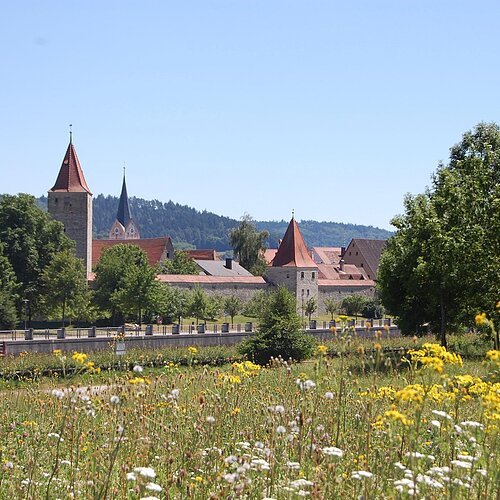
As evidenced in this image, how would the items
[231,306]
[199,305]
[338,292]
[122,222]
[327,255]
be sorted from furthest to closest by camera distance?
[122,222] < [327,255] < [338,292] < [231,306] < [199,305]

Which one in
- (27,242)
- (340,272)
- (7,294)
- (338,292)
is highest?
(27,242)

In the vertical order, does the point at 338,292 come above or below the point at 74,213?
below

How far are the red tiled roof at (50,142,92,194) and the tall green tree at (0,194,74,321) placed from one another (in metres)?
16.4

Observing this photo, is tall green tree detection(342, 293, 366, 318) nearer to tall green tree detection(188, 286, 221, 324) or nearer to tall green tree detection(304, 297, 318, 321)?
tall green tree detection(304, 297, 318, 321)

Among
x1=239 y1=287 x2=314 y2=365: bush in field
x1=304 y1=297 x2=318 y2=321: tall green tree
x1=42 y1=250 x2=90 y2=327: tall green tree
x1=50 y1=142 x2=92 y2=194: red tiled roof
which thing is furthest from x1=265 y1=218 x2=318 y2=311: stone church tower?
x1=239 y1=287 x2=314 y2=365: bush in field

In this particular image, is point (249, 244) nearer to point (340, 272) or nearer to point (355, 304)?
point (340, 272)

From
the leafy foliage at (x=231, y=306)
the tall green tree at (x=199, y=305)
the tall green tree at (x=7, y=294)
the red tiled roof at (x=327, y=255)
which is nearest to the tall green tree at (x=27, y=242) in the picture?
the tall green tree at (x=7, y=294)

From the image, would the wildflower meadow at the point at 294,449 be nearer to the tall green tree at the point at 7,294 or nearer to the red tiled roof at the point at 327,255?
the tall green tree at the point at 7,294

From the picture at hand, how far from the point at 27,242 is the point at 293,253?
87.7 feet

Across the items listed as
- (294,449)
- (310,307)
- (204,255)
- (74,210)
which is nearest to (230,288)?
(310,307)

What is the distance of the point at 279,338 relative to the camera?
2783cm

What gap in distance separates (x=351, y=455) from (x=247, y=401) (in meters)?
2.80

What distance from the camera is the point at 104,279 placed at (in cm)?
5559

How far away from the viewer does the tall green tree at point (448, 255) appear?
21.6m
